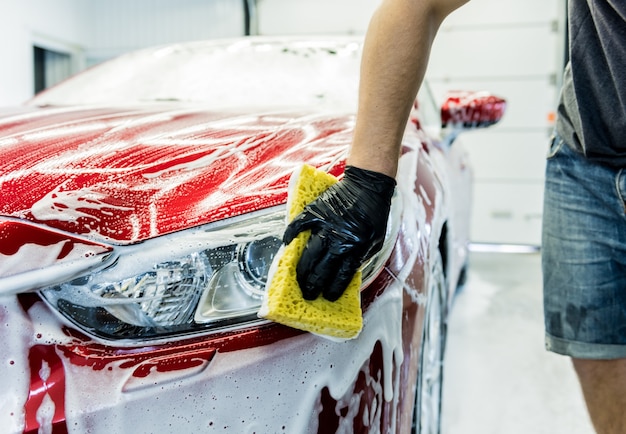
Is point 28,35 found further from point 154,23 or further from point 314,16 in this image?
point 314,16

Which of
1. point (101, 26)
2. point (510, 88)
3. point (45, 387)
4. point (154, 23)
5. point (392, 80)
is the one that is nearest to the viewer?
point (45, 387)

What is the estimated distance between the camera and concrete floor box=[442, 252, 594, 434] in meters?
1.63

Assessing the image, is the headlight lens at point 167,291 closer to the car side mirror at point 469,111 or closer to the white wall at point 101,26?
the car side mirror at point 469,111

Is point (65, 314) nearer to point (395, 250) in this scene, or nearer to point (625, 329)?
point (395, 250)

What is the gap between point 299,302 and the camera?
2.23 feet

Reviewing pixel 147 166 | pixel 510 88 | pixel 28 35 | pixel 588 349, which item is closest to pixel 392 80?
pixel 147 166

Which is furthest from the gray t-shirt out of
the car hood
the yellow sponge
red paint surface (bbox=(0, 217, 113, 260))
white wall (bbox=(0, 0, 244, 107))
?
white wall (bbox=(0, 0, 244, 107))

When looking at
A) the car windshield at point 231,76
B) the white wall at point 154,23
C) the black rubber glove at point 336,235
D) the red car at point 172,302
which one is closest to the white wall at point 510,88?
the white wall at point 154,23

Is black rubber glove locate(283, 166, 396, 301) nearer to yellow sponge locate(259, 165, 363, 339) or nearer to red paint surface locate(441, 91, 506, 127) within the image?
yellow sponge locate(259, 165, 363, 339)

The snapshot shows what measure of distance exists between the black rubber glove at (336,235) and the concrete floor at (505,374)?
103cm

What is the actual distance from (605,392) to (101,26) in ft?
22.0

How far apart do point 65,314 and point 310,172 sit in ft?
1.15

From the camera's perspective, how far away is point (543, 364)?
6.85 feet

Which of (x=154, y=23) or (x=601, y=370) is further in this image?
(x=154, y=23)
